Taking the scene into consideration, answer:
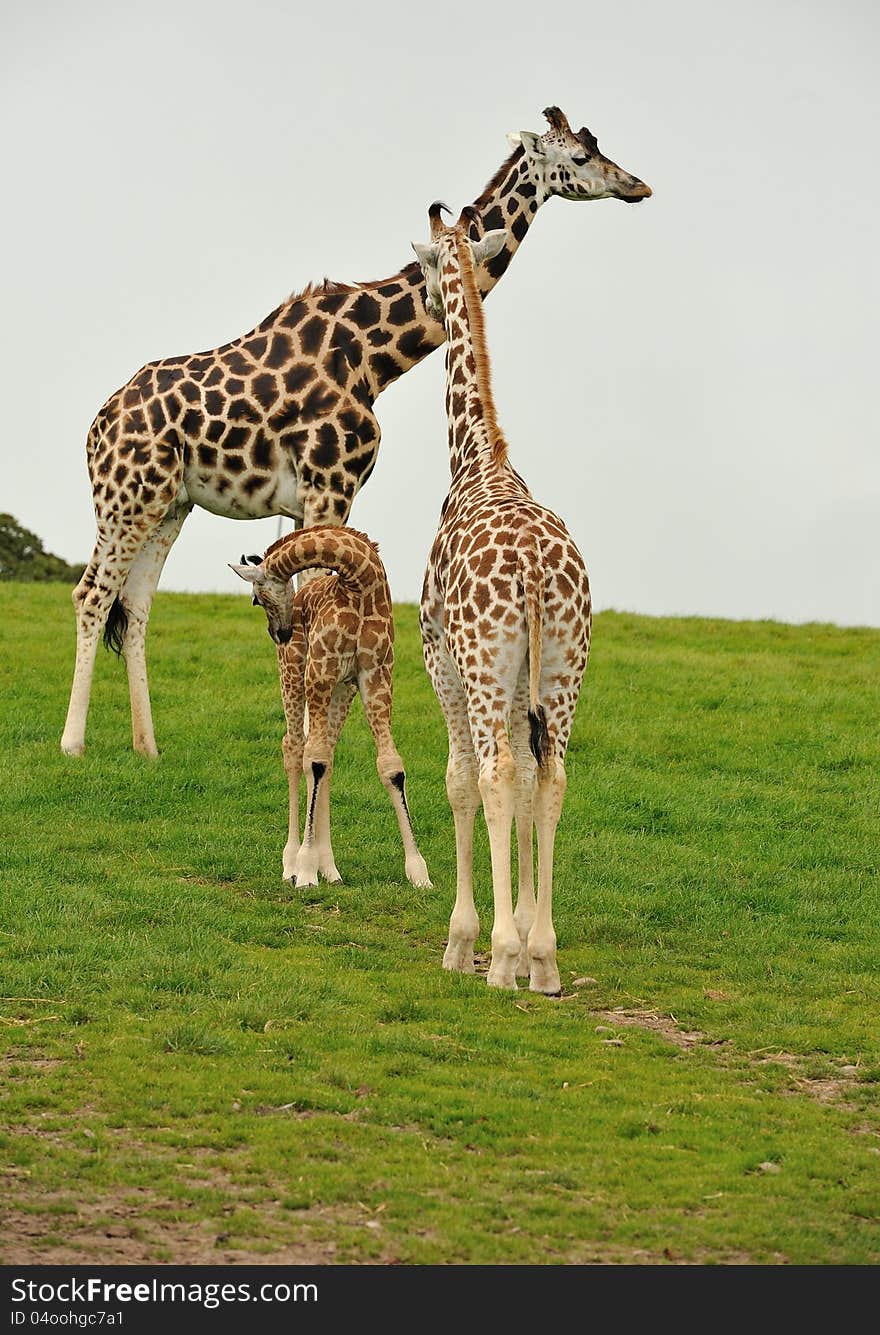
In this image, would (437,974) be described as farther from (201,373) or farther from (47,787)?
(201,373)

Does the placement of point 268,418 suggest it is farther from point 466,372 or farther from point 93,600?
point 466,372

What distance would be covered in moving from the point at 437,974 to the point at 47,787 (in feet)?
19.5

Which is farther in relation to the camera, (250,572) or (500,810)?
(250,572)

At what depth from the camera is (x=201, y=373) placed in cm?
1658

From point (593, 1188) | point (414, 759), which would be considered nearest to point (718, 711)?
point (414, 759)

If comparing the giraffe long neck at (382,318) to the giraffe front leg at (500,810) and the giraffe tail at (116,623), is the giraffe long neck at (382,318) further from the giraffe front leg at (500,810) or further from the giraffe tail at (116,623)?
the giraffe front leg at (500,810)

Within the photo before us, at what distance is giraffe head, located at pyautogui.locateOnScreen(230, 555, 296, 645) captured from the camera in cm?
1325

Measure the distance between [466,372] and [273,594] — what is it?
7.45ft

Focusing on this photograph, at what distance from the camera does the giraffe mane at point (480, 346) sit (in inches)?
479

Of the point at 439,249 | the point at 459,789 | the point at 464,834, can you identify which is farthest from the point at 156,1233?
the point at 439,249

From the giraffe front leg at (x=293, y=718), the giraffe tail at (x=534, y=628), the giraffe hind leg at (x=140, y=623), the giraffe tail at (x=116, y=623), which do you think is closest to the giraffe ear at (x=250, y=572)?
the giraffe front leg at (x=293, y=718)

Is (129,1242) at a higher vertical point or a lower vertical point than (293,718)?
lower

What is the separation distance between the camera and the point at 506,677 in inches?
420

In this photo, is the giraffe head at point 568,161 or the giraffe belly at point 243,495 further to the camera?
the giraffe head at point 568,161
